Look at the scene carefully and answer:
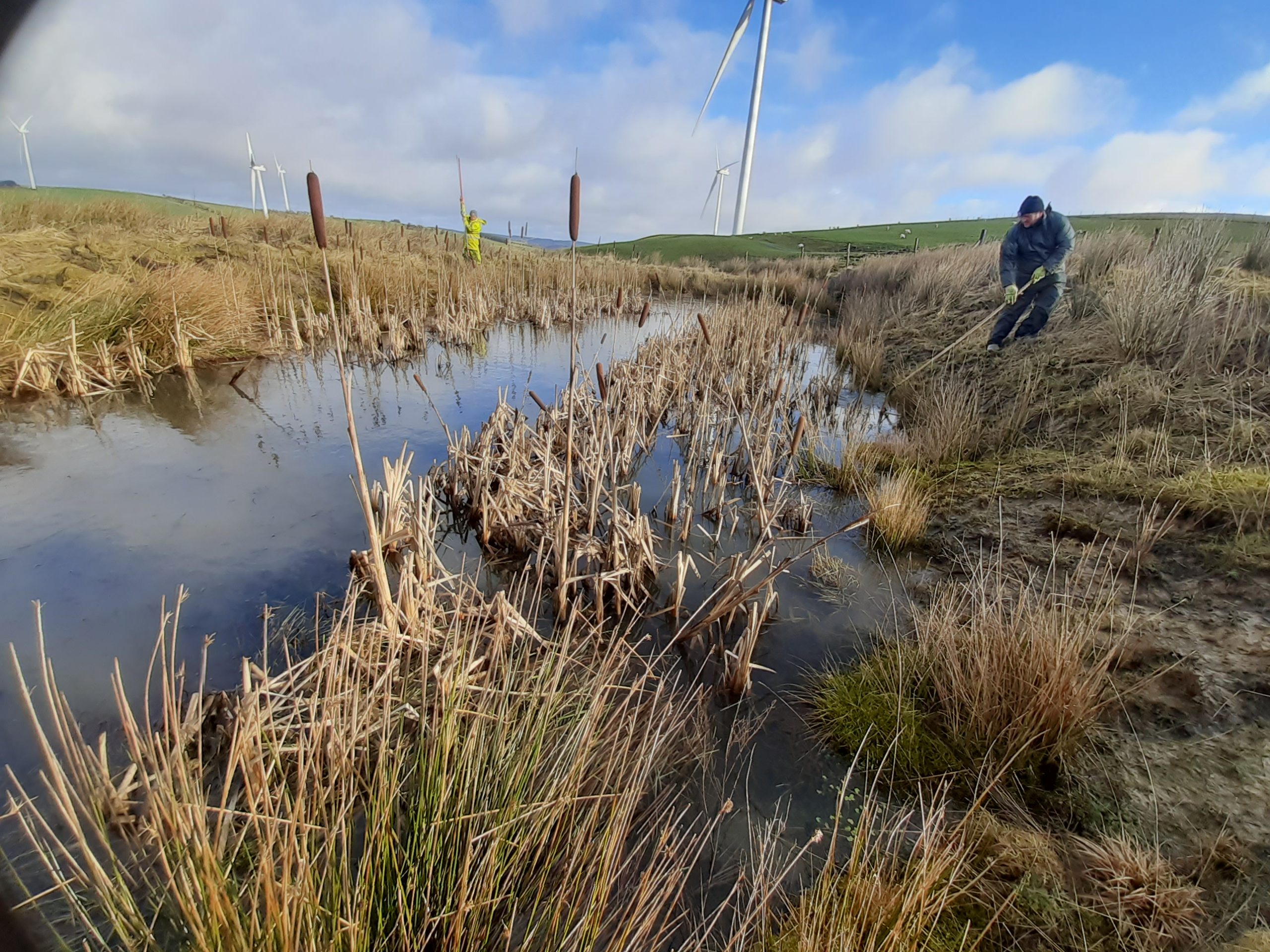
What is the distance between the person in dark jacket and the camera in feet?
25.9

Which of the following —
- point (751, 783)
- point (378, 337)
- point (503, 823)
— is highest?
point (378, 337)

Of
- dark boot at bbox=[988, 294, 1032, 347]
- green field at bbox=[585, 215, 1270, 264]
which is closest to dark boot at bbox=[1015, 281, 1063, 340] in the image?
dark boot at bbox=[988, 294, 1032, 347]

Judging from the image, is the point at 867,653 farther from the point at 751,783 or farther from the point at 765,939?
the point at 765,939

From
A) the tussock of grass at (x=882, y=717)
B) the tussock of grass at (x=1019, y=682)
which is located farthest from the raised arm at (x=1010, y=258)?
the tussock of grass at (x=882, y=717)

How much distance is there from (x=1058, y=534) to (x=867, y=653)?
7.24ft

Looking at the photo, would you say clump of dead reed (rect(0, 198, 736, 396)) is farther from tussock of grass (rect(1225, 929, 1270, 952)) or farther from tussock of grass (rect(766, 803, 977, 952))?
tussock of grass (rect(1225, 929, 1270, 952))

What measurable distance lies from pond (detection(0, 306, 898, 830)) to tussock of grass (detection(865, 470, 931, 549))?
0.89 feet

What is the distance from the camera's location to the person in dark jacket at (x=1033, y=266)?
789 centimetres

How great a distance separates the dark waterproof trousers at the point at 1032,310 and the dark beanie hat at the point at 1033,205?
950 mm

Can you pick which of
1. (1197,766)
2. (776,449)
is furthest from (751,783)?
(776,449)

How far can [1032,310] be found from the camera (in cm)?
841

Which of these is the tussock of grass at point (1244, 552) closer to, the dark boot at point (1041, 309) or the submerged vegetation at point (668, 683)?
the submerged vegetation at point (668, 683)

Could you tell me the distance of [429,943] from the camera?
5.24 feet

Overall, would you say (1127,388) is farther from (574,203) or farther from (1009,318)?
(574,203)
